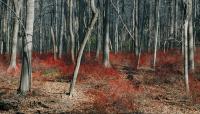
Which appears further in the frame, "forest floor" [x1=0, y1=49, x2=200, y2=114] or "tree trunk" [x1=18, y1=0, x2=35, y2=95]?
"tree trunk" [x1=18, y1=0, x2=35, y2=95]

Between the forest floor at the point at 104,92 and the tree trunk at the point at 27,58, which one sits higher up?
the tree trunk at the point at 27,58

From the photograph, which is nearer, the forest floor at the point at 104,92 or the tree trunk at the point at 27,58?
the forest floor at the point at 104,92

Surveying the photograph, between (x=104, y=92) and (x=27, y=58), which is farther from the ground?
(x=27, y=58)

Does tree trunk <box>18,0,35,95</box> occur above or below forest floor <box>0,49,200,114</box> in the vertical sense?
above

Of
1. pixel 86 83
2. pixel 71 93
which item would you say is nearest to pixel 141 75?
pixel 86 83

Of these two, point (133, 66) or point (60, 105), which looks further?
point (133, 66)

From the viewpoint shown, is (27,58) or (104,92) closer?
(27,58)

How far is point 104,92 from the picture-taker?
46.8 ft

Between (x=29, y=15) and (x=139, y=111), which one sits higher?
(x=29, y=15)

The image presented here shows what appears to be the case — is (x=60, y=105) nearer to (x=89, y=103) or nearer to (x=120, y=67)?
(x=89, y=103)

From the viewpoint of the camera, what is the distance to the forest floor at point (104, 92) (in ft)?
40.1

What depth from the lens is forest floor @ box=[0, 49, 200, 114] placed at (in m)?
12.2

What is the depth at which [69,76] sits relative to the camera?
1769cm

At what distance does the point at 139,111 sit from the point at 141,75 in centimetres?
611
